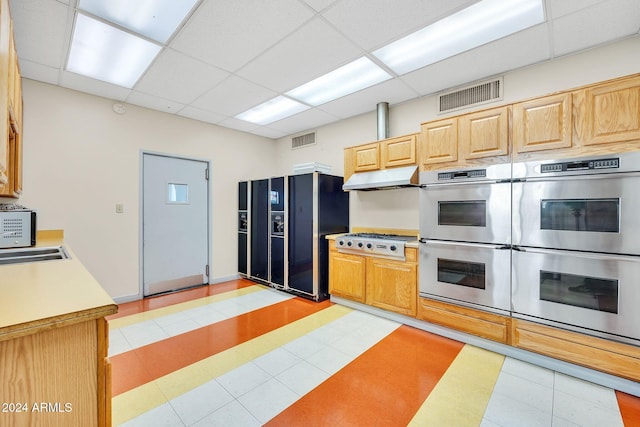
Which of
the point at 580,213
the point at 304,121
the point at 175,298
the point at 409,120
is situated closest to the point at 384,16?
the point at 409,120

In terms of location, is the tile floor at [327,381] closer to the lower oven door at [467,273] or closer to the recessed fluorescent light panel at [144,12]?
the lower oven door at [467,273]

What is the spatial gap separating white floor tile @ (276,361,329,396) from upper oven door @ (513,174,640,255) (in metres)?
2.05

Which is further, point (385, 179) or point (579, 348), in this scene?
point (385, 179)

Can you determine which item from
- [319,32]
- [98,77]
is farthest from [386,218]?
[98,77]

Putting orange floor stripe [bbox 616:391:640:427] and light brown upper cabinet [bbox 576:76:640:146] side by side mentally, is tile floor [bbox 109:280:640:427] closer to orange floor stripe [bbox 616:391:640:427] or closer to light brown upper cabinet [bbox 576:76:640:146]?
orange floor stripe [bbox 616:391:640:427]

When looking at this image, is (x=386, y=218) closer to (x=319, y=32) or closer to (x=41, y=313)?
(x=319, y=32)

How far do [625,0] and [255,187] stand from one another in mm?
4463

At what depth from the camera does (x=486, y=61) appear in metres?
2.76

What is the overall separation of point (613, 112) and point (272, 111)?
369cm

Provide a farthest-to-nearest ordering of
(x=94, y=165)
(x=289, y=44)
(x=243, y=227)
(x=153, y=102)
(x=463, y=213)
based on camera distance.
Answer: (x=243, y=227), (x=153, y=102), (x=94, y=165), (x=463, y=213), (x=289, y=44)

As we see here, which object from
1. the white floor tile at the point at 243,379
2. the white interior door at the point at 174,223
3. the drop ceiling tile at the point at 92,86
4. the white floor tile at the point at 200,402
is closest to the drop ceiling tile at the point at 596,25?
the white floor tile at the point at 243,379

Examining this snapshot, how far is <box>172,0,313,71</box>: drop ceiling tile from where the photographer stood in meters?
2.06

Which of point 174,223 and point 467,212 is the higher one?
point 467,212

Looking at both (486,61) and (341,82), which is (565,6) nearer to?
(486,61)
